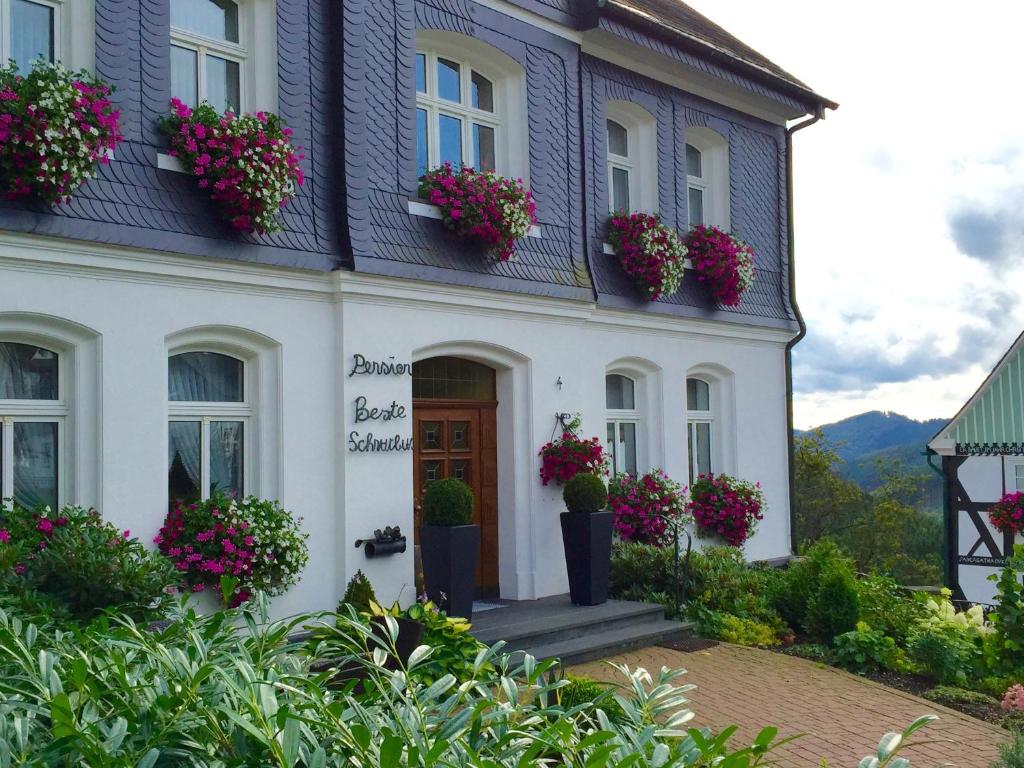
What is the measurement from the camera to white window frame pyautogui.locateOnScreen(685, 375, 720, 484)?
13.9m

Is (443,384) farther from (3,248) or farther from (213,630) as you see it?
(213,630)

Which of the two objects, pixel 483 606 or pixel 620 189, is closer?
pixel 483 606

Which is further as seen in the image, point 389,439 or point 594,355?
point 594,355

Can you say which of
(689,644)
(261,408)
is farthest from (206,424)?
(689,644)

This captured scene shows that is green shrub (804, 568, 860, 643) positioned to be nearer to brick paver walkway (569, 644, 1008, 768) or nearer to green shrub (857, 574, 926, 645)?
green shrub (857, 574, 926, 645)

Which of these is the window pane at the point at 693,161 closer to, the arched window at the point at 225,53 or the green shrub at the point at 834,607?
the green shrub at the point at 834,607

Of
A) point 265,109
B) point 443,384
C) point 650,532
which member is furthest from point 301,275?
point 650,532

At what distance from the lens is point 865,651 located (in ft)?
30.7

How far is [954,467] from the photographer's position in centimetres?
1683

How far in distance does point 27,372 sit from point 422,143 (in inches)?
176

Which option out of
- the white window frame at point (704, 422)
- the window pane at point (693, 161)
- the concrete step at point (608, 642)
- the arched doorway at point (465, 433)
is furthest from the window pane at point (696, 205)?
the concrete step at point (608, 642)

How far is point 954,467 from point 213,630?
15.3 metres

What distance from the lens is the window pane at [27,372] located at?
297 inches

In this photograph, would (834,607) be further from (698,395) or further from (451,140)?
(451,140)
